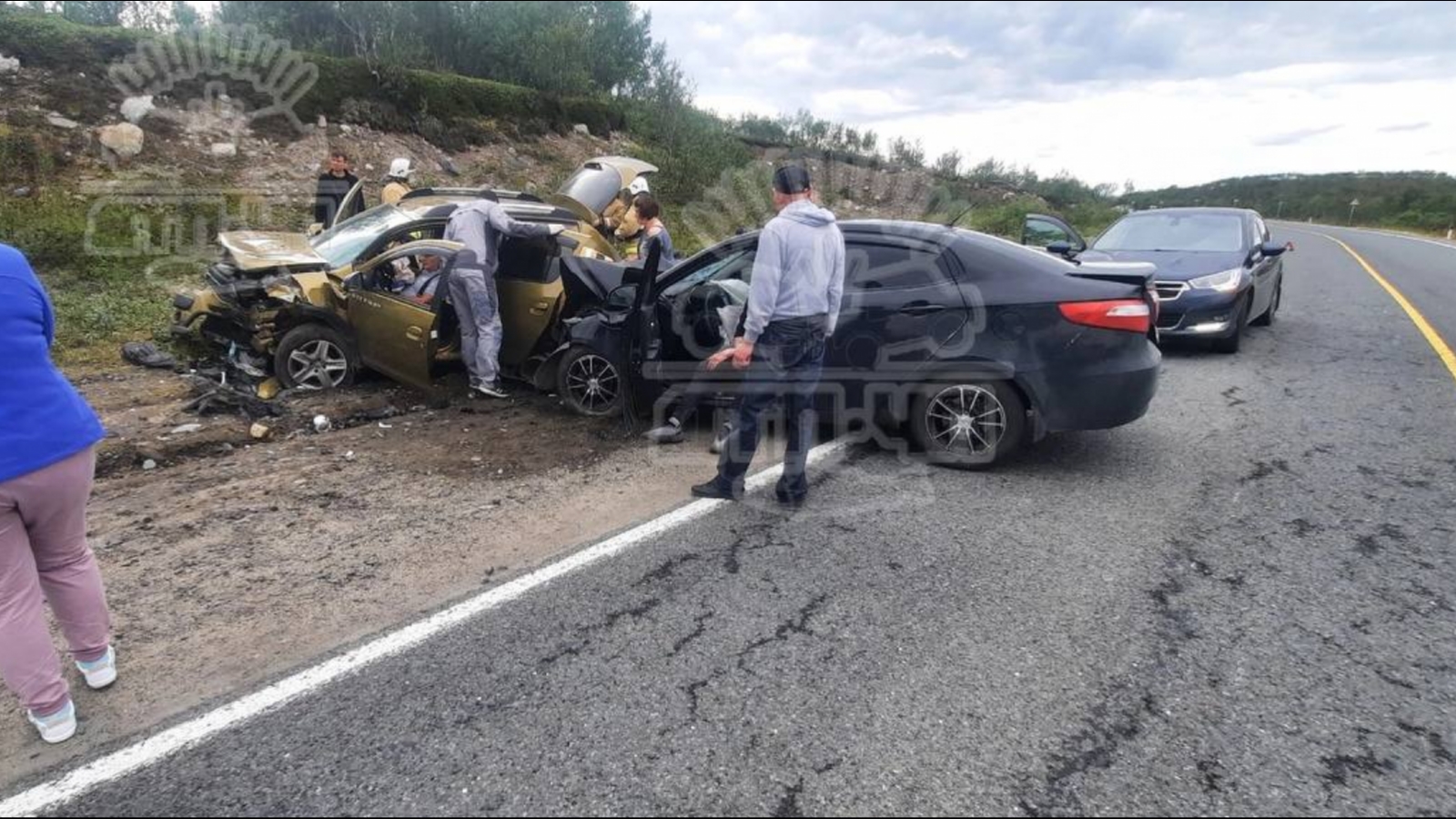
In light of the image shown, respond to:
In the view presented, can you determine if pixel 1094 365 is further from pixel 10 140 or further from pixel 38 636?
pixel 10 140

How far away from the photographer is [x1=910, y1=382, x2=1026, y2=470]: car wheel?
485 cm

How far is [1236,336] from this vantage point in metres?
8.06

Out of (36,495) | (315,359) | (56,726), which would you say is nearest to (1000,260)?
(36,495)

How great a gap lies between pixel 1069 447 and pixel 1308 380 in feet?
11.4

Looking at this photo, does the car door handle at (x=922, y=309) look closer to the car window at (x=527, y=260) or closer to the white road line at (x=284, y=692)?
the white road line at (x=284, y=692)

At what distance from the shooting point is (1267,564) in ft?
12.1

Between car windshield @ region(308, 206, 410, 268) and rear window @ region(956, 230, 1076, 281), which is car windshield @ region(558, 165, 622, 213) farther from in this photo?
rear window @ region(956, 230, 1076, 281)

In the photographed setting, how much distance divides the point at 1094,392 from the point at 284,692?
14.3ft

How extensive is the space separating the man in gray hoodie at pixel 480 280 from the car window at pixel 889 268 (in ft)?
9.29

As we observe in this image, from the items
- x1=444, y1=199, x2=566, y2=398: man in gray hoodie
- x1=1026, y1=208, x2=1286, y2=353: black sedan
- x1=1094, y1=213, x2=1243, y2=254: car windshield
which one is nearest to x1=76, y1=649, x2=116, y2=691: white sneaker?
x1=444, y1=199, x2=566, y2=398: man in gray hoodie

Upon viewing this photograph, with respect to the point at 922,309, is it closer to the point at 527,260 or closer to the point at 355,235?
the point at 527,260

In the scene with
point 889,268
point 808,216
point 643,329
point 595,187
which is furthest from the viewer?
point 595,187

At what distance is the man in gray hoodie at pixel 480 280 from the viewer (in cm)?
630

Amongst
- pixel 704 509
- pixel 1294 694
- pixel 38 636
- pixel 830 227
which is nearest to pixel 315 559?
pixel 38 636
